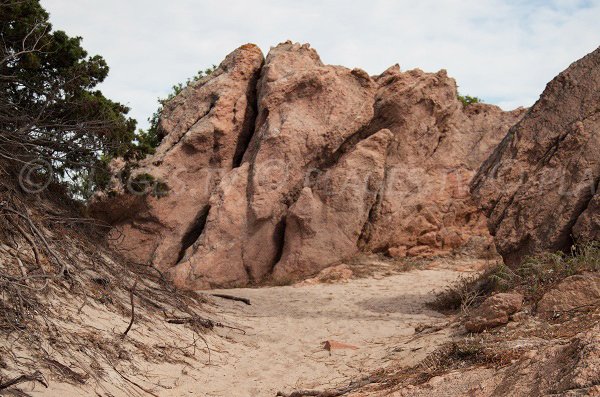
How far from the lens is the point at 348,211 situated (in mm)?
12984

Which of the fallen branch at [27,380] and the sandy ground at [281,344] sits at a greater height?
the fallen branch at [27,380]

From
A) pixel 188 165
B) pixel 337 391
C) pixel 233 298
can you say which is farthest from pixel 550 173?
pixel 188 165

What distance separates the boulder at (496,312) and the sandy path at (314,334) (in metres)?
0.38

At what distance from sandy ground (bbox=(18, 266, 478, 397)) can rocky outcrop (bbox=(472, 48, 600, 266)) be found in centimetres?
144

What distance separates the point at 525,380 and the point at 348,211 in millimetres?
9117

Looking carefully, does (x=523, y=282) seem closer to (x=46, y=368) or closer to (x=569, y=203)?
(x=569, y=203)

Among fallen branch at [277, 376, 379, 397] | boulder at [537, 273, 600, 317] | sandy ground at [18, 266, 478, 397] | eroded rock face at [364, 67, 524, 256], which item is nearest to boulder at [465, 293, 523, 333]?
boulder at [537, 273, 600, 317]

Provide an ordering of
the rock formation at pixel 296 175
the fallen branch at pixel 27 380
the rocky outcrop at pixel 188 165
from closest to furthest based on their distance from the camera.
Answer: the fallen branch at pixel 27 380 < the rock formation at pixel 296 175 < the rocky outcrop at pixel 188 165

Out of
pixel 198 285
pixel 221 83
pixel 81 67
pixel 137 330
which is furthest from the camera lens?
pixel 221 83

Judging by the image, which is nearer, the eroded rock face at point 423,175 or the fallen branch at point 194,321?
the fallen branch at point 194,321

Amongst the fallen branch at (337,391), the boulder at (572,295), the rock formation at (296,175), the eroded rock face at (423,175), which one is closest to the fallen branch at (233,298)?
the rock formation at (296,175)

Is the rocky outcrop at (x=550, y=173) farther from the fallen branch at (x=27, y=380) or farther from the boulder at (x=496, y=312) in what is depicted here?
the fallen branch at (x=27, y=380)

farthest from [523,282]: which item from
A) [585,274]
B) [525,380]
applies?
[525,380]

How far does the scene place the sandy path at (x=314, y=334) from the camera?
608 cm
